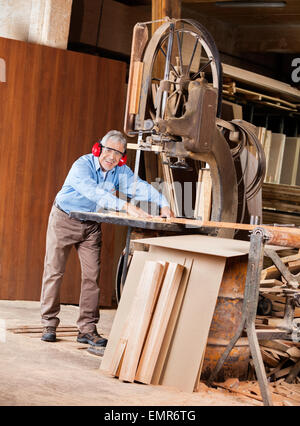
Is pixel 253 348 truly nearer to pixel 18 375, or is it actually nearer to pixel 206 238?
pixel 206 238

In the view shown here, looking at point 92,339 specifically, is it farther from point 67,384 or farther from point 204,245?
point 204,245

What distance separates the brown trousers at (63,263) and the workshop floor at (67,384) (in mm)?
226

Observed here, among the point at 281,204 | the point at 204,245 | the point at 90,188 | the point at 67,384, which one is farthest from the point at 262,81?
the point at 67,384

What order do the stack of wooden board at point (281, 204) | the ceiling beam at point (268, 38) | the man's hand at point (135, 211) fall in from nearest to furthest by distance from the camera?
the man's hand at point (135, 211), the stack of wooden board at point (281, 204), the ceiling beam at point (268, 38)

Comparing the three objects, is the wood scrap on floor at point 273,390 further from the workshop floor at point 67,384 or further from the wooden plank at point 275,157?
the wooden plank at point 275,157

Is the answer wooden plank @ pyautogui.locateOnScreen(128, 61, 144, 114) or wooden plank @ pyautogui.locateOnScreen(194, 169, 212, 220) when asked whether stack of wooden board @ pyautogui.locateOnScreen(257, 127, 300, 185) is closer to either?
wooden plank @ pyautogui.locateOnScreen(194, 169, 212, 220)

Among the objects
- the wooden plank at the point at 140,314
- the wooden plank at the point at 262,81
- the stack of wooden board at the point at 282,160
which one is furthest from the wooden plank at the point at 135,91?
the stack of wooden board at the point at 282,160

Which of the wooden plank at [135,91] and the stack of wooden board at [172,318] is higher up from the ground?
the wooden plank at [135,91]

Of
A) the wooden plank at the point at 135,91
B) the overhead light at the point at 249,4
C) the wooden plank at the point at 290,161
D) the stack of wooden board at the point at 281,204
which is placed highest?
the overhead light at the point at 249,4

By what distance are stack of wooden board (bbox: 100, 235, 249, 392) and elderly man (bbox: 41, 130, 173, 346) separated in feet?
2.99

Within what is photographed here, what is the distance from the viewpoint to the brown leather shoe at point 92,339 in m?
5.29

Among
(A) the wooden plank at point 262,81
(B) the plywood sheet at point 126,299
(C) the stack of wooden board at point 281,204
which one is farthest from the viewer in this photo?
(C) the stack of wooden board at point 281,204

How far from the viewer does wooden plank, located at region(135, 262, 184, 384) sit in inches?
170

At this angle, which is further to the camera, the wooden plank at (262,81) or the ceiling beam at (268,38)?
the ceiling beam at (268,38)
